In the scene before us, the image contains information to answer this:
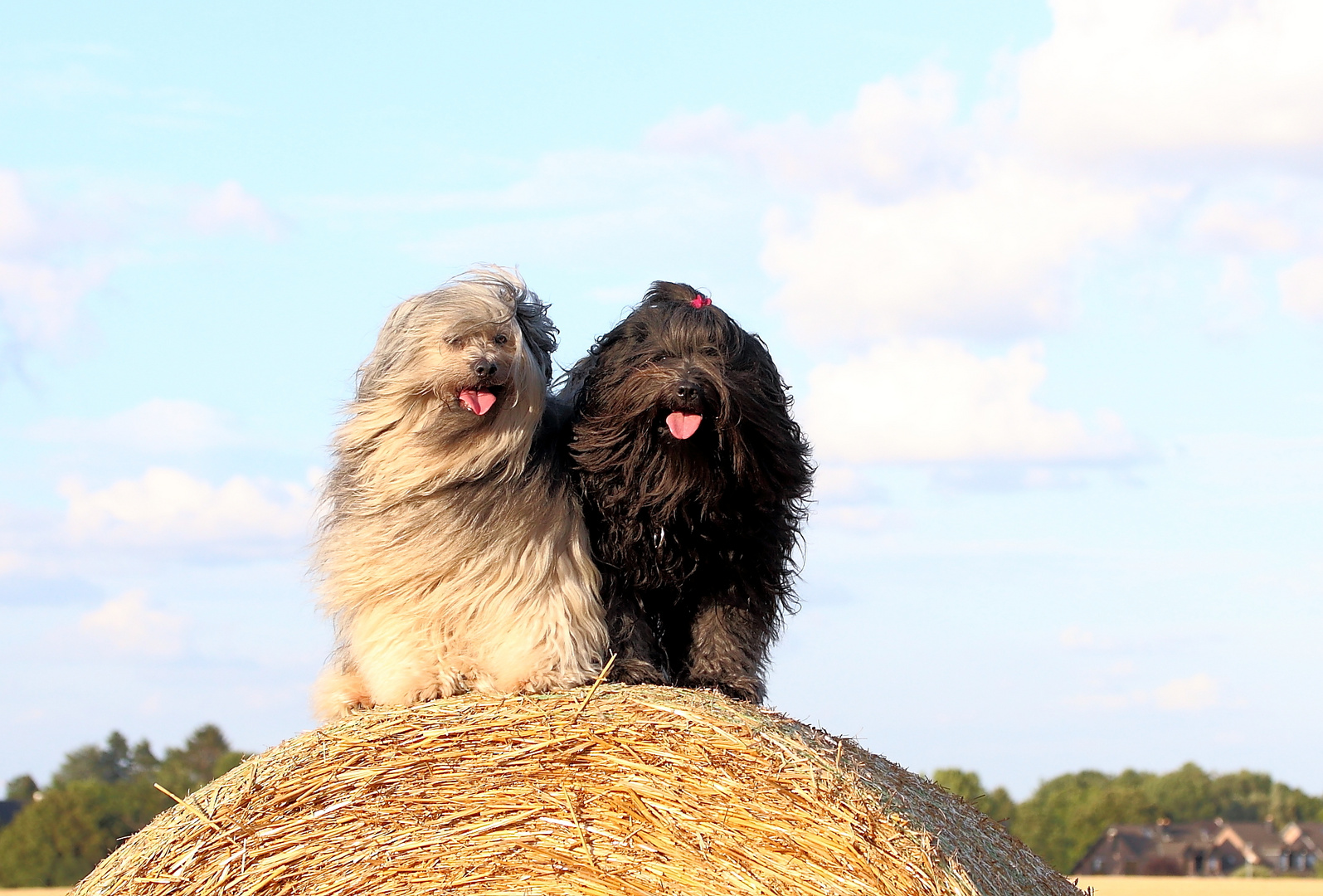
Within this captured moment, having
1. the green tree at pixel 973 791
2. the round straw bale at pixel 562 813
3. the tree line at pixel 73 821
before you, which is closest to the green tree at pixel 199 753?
the tree line at pixel 73 821

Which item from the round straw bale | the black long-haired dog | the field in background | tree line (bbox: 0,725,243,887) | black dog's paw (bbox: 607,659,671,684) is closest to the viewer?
the round straw bale

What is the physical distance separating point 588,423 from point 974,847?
6.16 ft

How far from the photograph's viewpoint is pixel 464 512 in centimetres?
471

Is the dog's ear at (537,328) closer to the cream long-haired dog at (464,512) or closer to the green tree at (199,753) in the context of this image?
the cream long-haired dog at (464,512)

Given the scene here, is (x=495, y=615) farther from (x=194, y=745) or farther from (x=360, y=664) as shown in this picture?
(x=194, y=745)

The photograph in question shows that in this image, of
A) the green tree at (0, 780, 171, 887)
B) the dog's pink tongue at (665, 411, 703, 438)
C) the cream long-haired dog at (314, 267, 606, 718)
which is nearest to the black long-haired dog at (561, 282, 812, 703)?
the dog's pink tongue at (665, 411, 703, 438)

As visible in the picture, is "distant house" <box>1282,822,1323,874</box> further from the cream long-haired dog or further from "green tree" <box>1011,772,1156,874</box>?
the cream long-haired dog

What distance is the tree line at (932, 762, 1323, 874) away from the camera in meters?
29.6

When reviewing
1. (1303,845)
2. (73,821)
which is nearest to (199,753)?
(73,821)

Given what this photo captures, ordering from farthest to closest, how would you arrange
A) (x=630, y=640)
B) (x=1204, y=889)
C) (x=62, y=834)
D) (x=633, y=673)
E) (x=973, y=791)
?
(x=62, y=834) < (x=1204, y=889) < (x=973, y=791) < (x=630, y=640) < (x=633, y=673)

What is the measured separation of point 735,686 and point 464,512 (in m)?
1.10

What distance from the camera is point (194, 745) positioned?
30859mm

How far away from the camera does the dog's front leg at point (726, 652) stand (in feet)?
16.8

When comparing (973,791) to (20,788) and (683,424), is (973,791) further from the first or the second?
(20,788)
